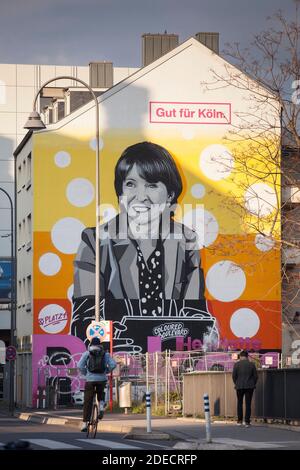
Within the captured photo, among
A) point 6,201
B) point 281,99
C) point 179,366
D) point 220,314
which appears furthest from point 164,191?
point 6,201

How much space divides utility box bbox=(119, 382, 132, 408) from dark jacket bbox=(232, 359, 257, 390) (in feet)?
43.9

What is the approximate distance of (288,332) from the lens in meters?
Answer: 58.5

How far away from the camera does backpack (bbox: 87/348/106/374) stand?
23.9 m

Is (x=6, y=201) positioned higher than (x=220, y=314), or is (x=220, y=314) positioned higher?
(x=6, y=201)

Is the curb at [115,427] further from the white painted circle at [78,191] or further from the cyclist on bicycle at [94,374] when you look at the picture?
the white painted circle at [78,191]

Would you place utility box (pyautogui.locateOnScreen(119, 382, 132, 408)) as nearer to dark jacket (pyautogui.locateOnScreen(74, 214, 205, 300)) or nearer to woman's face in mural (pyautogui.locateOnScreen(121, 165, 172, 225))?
dark jacket (pyautogui.locateOnScreen(74, 214, 205, 300))

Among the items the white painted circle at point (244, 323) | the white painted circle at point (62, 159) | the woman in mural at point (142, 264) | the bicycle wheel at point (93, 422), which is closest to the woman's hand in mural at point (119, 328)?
the woman in mural at point (142, 264)

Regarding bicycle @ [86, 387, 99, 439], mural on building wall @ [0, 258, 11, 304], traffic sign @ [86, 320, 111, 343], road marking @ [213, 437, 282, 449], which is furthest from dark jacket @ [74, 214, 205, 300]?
road marking @ [213, 437, 282, 449]

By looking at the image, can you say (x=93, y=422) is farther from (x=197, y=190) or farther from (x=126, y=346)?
(x=197, y=190)

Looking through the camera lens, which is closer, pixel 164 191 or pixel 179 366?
pixel 179 366

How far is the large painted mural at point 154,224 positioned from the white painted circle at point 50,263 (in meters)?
0.05

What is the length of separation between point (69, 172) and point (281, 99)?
2503cm
